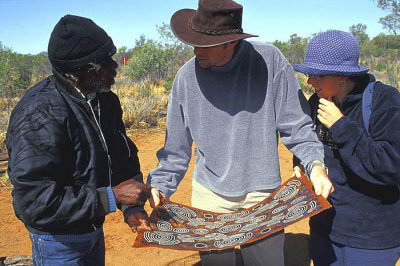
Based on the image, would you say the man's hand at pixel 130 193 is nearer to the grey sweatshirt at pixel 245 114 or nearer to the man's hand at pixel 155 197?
the man's hand at pixel 155 197

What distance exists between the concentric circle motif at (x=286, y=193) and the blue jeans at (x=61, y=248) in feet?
3.72

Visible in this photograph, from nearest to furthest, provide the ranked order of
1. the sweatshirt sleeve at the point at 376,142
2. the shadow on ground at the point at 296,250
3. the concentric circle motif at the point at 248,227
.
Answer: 1. the sweatshirt sleeve at the point at 376,142
2. the concentric circle motif at the point at 248,227
3. the shadow on ground at the point at 296,250

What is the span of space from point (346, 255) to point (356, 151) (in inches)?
25.5

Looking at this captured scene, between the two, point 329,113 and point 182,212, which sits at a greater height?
point 329,113

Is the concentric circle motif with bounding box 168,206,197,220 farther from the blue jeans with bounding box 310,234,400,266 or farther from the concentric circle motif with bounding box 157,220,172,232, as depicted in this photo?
the blue jeans with bounding box 310,234,400,266

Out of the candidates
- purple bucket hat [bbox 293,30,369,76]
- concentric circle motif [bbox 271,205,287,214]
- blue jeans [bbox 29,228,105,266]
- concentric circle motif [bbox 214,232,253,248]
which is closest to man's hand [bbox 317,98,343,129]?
purple bucket hat [bbox 293,30,369,76]

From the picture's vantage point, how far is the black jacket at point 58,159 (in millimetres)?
1605

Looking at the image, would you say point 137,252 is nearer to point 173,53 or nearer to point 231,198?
point 231,198

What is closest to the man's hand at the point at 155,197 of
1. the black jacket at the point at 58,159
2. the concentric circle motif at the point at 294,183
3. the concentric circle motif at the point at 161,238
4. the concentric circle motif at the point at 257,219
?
the concentric circle motif at the point at 161,238

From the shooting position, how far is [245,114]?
88.7 inches

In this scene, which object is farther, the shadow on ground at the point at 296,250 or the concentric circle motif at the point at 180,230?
the shadow on ground at the point at 296,250

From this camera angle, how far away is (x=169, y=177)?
8.10ft

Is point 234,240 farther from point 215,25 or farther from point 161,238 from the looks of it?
point 215,25

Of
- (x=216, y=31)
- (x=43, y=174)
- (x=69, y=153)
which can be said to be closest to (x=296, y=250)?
(x=216, y=31)
